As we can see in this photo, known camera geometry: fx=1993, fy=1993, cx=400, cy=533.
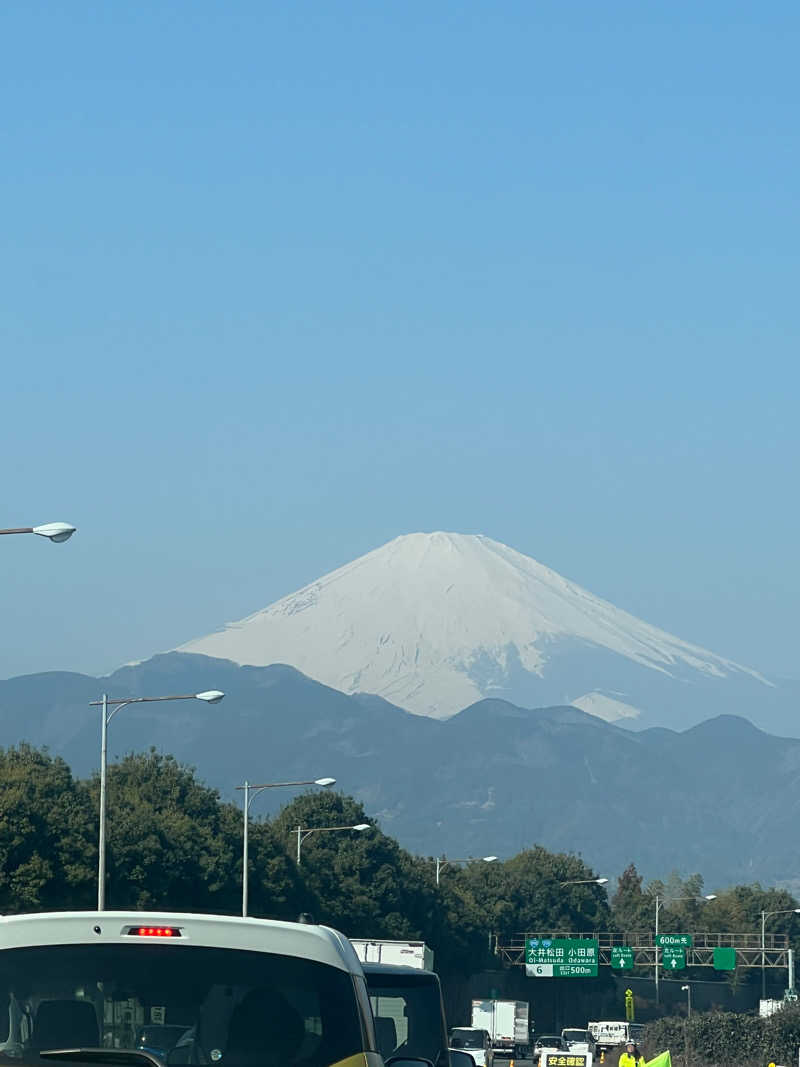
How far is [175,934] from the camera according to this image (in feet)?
26.7

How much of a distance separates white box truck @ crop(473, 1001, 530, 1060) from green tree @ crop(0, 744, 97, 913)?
109ft

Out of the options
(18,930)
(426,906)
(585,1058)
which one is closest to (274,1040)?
(18,930)

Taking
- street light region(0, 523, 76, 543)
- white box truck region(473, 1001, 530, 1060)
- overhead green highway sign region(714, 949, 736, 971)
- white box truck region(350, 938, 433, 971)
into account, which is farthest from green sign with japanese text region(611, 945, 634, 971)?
street light region(0, 523, 76, 543)

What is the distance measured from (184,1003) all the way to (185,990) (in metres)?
0.06

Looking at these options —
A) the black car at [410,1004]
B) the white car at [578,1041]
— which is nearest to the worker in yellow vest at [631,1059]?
the black car at [410,1004]

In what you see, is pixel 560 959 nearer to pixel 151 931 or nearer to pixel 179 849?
pixel 179 849

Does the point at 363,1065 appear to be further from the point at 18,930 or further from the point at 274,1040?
the point at 18,930

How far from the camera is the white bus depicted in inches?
316

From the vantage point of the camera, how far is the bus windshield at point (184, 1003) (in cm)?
802

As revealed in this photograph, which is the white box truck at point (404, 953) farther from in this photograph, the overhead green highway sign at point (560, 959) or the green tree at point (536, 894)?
the green tree at point (536, 894)

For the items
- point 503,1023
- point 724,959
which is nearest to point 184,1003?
point 503,1023

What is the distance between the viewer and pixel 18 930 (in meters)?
8.12

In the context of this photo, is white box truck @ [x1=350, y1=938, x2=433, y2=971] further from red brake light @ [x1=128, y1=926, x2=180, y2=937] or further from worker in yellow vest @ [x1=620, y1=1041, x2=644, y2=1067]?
red brake light @ [x1=128, y1=926, x2=180, y2=937]

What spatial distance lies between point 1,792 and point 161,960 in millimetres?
58695
